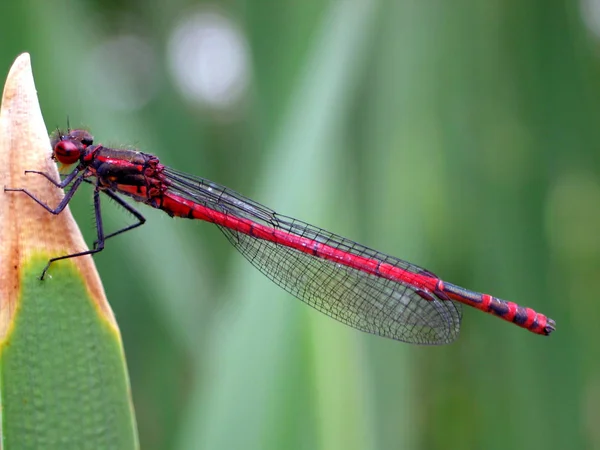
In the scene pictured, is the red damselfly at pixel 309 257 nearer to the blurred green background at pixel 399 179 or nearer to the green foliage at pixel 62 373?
the blurred green background at pixel 399 179

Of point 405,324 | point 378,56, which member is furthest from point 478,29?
point 405,324

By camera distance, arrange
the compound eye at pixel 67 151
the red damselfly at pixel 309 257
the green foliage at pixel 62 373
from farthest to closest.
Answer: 1. the red damselfly at pixel 309 257
2. the compound eye at pixel 67 151
3. the green foliage at pixel 62 373

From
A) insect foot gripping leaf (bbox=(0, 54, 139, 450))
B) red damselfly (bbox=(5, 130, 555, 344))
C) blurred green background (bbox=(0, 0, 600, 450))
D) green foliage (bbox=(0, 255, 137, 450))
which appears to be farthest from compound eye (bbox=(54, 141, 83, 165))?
green foliage (bbox=(0, 255, 137, 450))

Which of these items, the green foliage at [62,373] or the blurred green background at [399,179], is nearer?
the green foliage at [62,373]

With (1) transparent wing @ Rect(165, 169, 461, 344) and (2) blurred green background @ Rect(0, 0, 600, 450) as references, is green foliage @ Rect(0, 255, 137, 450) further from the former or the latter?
(1) transparent wing @ Rect(165, 169, 461, 344)

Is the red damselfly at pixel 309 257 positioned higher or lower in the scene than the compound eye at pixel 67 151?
lower

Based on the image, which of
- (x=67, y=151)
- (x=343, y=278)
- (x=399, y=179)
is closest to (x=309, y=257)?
(x=343, y=278)

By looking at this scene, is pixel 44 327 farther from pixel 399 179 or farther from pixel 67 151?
pixel 399 179

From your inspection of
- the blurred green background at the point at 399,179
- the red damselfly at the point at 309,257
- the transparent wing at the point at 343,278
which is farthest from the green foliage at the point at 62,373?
the transparent wing at the point at 343,278
